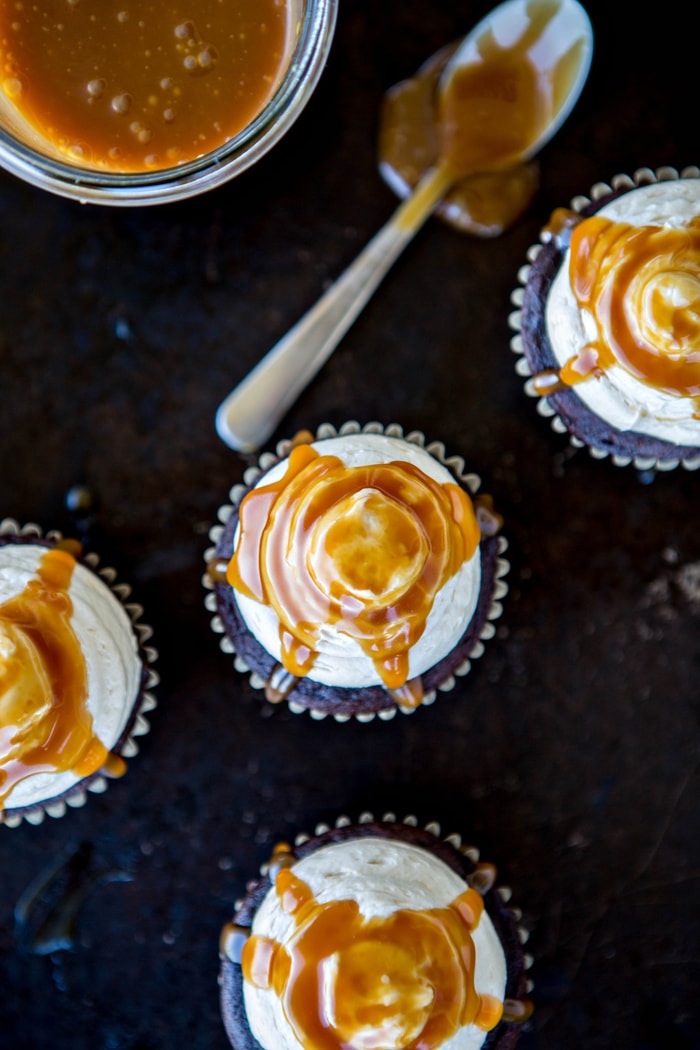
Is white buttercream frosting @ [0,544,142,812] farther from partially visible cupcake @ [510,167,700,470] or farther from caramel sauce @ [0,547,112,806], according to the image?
partially visible cupcake @ [510,167,700,470]

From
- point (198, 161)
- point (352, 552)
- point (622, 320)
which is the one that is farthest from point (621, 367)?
point (198, 161)

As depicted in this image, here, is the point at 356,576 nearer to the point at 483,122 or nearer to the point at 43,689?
the point at 43,689

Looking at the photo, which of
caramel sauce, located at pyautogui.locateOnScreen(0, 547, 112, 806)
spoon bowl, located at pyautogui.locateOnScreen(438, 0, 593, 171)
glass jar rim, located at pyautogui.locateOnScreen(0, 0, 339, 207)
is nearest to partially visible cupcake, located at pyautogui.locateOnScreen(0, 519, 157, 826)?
caramel sauce, located at pyautogui.locateOnScreen(0, 547, 112, 806)

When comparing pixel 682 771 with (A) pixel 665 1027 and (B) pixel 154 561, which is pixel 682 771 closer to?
(A) pixel 665 1027

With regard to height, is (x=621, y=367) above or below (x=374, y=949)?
above

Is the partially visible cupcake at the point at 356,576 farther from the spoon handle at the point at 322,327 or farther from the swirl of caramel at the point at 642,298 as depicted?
the swirl of caramel at the point at 642,298

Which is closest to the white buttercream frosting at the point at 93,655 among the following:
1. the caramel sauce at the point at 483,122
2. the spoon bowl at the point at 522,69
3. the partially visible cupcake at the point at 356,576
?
the partially visible cupcake at the point at 356,576
